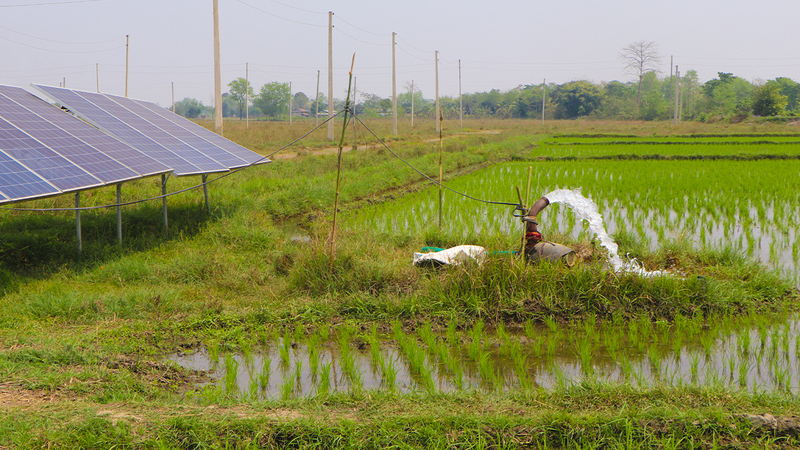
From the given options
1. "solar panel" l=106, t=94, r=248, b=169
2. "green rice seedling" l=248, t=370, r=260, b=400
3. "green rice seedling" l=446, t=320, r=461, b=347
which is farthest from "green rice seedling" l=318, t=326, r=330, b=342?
"solar panel" l=106, t=94, r=248, b=169

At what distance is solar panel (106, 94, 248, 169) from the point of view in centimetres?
842

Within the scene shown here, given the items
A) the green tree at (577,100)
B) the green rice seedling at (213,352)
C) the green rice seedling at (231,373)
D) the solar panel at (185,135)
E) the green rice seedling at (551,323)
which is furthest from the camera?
the green tree at (577,100)

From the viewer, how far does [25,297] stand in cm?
492

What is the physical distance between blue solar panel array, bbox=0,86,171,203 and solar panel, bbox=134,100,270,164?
2162mm

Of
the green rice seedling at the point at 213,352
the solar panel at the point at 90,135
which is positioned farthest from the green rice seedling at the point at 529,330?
the solar panel at the point at 90,135

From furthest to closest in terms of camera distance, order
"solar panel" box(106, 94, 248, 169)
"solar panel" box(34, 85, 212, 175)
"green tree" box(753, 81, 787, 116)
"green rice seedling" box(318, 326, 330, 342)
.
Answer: "green tree" box(753, 81, 787, 116) → "solar panel" box(106, 94, 248, 169) → "solar panel" box(34, 85, 212, 175) → "green rice seedling" box(318, 326, 330, 342)

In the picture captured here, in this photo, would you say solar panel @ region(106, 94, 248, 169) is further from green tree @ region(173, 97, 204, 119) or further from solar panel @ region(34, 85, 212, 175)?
green tree @ region(173, 97, 204, 119)

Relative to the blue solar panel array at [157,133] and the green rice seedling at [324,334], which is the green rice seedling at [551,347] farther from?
the blue solar panel array at [157,133]

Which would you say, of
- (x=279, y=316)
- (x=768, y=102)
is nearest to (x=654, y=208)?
(x=279, y=316)

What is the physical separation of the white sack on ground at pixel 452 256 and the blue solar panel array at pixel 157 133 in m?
3.38

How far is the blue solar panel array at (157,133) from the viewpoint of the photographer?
24.8 feet

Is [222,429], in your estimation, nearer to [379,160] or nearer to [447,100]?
[379,160]

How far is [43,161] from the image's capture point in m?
5.51

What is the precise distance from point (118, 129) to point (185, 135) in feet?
4.40
